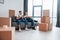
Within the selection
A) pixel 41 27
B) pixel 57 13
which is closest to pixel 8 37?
pixel 41 27

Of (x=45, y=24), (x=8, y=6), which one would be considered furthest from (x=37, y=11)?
(x=45, y=24)

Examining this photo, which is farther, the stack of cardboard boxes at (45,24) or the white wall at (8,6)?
the white wall at (8,6)

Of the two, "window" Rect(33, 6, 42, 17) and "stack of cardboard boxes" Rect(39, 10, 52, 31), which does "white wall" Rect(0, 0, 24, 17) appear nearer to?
"window" Rect(33, 6, 42, 17)

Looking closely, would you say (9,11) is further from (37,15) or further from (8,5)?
(37,15)

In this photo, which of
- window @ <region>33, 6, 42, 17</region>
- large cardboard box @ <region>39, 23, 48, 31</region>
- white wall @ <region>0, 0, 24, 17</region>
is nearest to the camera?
large cardboard box @ <region>39, 23, 48, 31</region>

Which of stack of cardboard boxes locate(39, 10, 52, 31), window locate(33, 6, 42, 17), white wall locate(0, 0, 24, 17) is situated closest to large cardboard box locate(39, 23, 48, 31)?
stack of cardboard boxes locate(39, 10, 52, 31)

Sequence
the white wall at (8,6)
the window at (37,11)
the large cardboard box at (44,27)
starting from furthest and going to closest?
the window at (37,11)
the white wall at (8,6)
the large cardboard box at (44,27)

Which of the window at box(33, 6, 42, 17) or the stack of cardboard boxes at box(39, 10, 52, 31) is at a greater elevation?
the window at box(33, 6, 42, 17)

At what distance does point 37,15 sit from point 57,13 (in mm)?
1467

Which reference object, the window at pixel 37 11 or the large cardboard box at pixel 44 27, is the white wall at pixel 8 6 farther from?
the large cardboard box at pixel 44 27

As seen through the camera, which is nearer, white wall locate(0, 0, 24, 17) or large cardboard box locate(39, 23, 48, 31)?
large cardboard box locate(39, 23, 48, 31)

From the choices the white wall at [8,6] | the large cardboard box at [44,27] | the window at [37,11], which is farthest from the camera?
the window at [37,11]

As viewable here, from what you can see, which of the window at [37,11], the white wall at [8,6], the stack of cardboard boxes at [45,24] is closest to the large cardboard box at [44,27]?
the stack of cardboard boxes at [45,24]

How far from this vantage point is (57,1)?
8.43 meters
